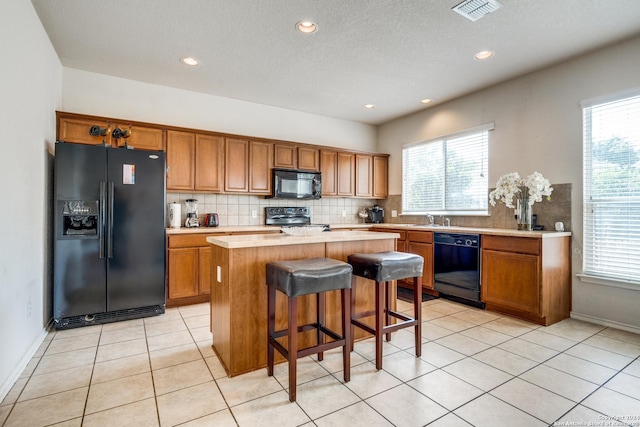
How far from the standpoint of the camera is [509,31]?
285cm

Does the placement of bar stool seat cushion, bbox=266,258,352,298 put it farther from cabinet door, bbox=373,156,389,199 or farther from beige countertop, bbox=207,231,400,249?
cabinet door, bbox=373,156,389,199

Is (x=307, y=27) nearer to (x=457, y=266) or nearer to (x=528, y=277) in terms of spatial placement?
(x=457, y=266)

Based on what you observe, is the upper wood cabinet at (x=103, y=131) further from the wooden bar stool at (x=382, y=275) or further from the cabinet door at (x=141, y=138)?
the wooden bar stool at (x=382, y=275)

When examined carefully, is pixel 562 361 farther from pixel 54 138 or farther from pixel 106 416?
pixel 54 138

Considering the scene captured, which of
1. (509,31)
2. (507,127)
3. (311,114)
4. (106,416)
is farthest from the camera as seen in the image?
(311,114)

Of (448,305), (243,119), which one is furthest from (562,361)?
(243,119)

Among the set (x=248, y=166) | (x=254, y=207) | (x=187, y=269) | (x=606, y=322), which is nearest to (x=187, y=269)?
(x=187, y=269)

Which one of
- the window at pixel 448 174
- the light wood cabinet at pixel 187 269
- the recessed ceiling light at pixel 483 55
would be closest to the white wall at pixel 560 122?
the window at pixel 448 174

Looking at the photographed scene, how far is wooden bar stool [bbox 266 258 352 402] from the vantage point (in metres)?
1.90

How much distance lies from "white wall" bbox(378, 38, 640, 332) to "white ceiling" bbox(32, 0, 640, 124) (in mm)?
184

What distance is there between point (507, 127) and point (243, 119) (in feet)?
11.9

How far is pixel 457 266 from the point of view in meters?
3.90

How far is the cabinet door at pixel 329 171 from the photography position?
5.20 m

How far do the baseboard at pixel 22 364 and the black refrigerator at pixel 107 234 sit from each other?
23cm
